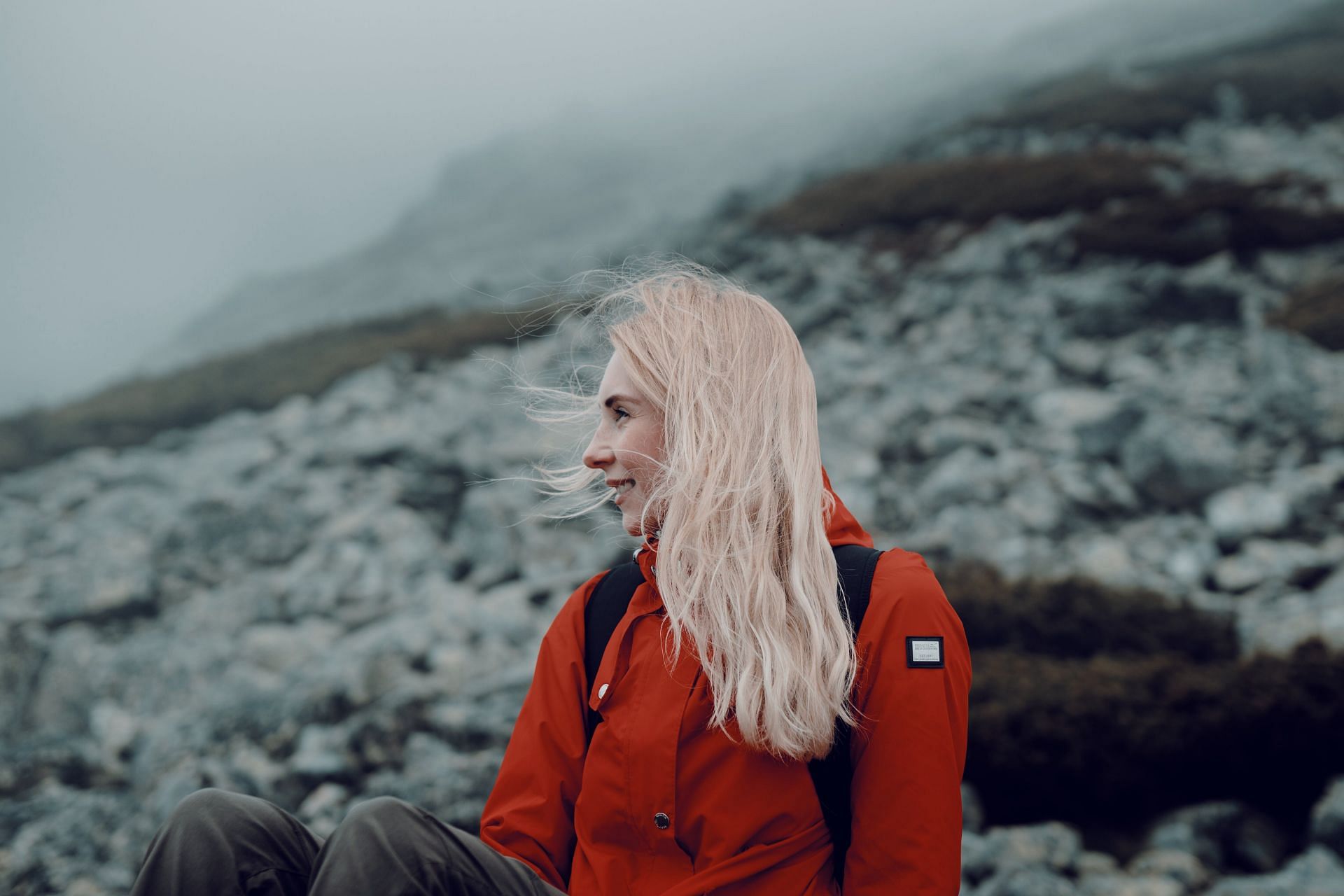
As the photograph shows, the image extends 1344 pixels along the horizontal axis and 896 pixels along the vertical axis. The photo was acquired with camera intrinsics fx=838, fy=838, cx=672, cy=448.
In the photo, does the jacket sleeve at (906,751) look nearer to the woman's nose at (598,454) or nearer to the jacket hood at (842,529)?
the jacket hood at (842,529)

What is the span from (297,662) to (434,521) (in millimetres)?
2815

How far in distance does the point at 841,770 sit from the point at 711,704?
320 mm

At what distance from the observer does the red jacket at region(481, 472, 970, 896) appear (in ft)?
5.72

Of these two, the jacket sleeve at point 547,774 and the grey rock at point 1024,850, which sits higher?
the jacket sleeve at point 547,774

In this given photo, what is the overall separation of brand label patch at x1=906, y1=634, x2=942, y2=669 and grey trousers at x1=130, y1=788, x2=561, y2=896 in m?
0.98

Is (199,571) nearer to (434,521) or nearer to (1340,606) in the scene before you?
(434,521)

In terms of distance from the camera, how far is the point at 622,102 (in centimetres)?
4681

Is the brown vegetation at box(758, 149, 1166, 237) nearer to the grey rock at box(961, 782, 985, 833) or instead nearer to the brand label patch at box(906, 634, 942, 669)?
the grey rock at box(961, 782, 985, 833)

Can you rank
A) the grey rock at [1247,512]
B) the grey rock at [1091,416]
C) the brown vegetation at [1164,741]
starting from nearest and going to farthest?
the brown vegetation at [1164,741], the grey rock at [1247,512], the grey rock at [1091,416]

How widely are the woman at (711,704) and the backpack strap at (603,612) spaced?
1.2 inches

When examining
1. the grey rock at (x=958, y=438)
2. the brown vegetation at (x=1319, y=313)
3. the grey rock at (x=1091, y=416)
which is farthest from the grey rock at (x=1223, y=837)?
the brown vegetation at (x=1319, y=313)

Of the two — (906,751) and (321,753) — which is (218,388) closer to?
(321,753)

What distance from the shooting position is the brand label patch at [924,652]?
1.78 m

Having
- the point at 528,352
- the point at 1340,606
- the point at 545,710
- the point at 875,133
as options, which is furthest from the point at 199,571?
the point at 875,133
